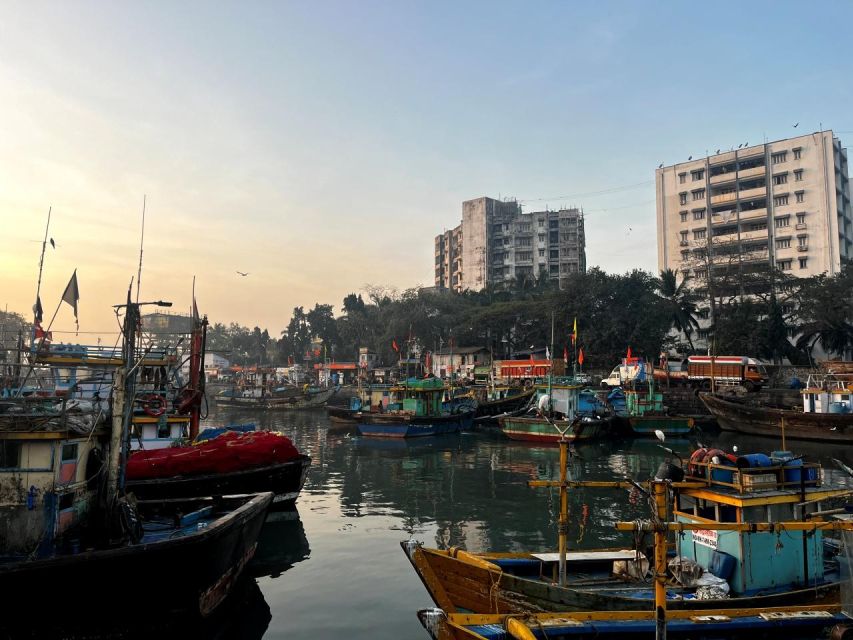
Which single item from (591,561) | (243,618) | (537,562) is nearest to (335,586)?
(243,618)

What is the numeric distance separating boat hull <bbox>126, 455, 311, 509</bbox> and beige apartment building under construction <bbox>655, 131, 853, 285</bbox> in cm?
5812

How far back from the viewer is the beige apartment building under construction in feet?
223

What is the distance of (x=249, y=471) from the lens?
16.2 metres

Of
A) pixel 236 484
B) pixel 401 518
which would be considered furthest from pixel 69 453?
pixel 401 518

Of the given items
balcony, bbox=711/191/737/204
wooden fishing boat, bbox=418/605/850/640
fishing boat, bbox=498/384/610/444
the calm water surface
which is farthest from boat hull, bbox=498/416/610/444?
balcony, bbox=711/191/737/204

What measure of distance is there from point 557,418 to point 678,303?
30827 mm

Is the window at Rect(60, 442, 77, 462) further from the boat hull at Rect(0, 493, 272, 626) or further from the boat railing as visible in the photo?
the boat railing

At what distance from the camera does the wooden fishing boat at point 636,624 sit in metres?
7.72

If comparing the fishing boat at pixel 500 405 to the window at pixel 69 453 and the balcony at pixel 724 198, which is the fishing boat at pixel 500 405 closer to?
the window at pixel 69 453

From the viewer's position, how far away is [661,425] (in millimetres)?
39656

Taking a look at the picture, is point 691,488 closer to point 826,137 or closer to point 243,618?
point 243,618

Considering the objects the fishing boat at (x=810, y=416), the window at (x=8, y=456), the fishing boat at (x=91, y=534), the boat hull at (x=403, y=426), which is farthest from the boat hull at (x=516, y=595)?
the boat hull at (x=403, y=426)

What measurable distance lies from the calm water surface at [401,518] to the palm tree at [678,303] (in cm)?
2652

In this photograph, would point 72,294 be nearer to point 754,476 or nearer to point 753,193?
point 754,476
